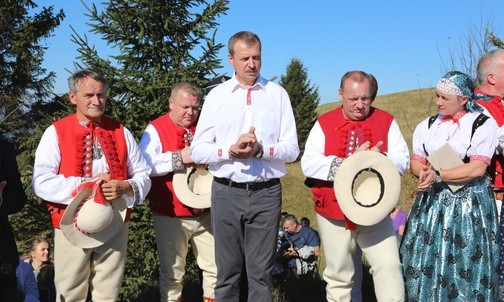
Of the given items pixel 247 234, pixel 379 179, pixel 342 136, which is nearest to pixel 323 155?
pixel 342 136

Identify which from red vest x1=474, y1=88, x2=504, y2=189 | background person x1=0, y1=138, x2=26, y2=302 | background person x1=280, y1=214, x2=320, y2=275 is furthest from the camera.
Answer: background person x1=280, y1=214, x2=320, y2=275

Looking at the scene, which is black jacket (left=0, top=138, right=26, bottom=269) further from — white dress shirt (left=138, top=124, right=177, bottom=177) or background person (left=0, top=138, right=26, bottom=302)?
white dress shirt (left=138, top=124, right=177, bottom=177)

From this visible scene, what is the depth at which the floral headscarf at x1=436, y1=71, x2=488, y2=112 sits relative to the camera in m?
3.95

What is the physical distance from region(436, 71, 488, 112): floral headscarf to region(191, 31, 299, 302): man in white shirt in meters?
1.18

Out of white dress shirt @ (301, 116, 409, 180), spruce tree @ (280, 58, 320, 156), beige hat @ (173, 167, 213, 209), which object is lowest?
beige hat @ (173, 167, 213, 209)

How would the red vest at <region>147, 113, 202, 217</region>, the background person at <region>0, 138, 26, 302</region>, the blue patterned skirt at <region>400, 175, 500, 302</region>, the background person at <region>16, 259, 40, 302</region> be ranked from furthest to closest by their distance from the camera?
the background person at <region>16, 259, 40, 302</region>
the red vest at <region>147, 113, 202, 217</region>
the blue patterned skirt at <region>400, 175, 500, 302</region>
the background person at <region>0, 138, 26, 302</region>

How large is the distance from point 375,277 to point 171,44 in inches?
135

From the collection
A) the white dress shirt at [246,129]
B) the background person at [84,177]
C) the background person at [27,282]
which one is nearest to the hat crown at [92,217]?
the background person at [84,177]

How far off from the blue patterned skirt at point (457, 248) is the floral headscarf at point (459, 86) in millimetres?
→ 554

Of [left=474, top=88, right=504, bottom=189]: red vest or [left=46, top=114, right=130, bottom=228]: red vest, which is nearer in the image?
[left=46, top=114, right=130, bottom=228]: red vest

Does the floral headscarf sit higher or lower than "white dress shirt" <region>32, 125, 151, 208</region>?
higher

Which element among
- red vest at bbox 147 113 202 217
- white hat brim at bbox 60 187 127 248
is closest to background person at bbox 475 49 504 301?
red vest at bbox 147 113 202 217

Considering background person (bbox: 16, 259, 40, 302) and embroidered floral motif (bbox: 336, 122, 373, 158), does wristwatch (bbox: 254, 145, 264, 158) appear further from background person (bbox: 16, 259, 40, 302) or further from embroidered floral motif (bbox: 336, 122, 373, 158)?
background person (bbox: 16, 259, 40, 302)

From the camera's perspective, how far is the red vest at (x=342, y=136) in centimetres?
403
